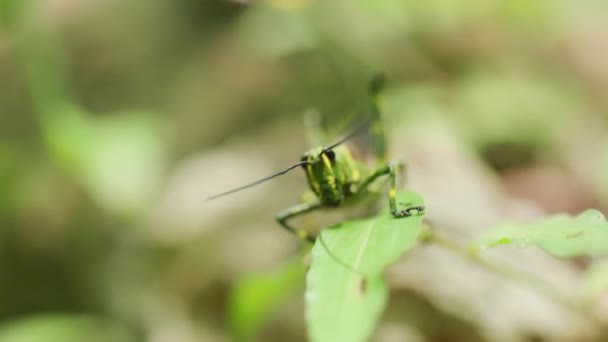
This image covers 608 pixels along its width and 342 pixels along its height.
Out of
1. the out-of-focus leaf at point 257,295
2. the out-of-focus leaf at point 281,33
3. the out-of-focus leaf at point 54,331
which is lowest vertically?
the out-of-focus leaf at point 54,331

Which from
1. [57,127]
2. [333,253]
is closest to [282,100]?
[57,127]

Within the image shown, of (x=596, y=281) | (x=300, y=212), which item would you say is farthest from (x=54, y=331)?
(x=596, y=281)

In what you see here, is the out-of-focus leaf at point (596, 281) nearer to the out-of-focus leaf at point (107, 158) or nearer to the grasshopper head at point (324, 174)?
the grasshopper head at point (324, 174)

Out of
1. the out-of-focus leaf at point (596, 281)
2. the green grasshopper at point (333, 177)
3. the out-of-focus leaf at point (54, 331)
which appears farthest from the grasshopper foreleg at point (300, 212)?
the out-of-focus leaf at point (54, 331)

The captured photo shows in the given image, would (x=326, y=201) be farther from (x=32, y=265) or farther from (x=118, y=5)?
(x=118, y=5)

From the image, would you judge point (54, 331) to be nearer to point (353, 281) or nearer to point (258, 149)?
point (258, 149)
